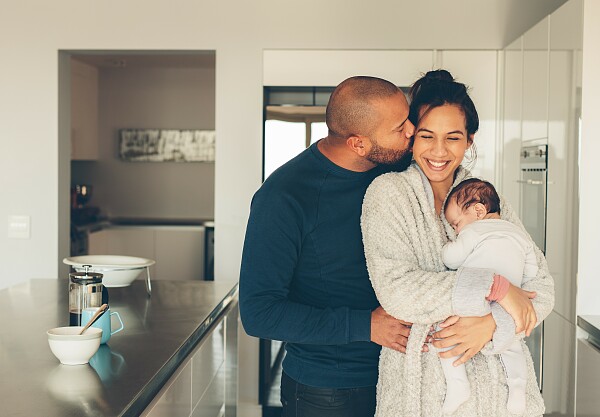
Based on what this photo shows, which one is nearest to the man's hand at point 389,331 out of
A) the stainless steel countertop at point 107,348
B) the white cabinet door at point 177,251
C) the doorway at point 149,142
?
the stainless steel countertop at point 107,348

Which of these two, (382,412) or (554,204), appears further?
(554,204)

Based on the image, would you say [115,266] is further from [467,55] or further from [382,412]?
[467,55]

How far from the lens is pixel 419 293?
1642mm

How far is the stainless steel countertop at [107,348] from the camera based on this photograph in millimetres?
1617

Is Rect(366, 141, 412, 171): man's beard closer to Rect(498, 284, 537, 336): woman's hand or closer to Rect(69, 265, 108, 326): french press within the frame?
Rect(498, 284, 537, 336): woman's hand

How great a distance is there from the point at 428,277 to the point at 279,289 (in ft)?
1.16

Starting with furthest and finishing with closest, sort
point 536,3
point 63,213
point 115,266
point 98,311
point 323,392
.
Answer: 1. point 63,213
2. point 536,3
3. point 115,266
4. point 98,311
5. point 323,392

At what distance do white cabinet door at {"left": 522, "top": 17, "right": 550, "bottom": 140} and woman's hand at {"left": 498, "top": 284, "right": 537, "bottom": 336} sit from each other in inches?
61.4

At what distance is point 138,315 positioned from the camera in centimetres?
258

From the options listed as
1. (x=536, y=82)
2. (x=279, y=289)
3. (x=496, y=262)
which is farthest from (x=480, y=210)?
(x=536, y=82)

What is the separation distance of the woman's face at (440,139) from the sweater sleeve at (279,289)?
0.33m

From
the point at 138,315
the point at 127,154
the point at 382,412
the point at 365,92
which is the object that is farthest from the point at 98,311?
the point at 127,154

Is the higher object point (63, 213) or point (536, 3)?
point (536, 3)

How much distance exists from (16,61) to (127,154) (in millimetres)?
3751
